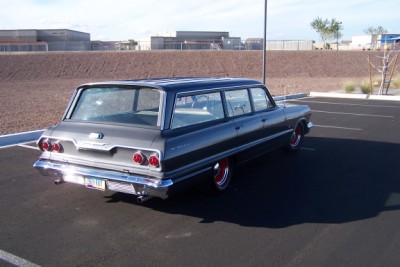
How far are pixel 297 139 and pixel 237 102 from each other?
8.19 ft

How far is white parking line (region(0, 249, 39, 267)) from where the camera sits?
148 inches

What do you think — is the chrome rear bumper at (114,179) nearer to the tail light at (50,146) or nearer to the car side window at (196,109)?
the tail light at (50,146)

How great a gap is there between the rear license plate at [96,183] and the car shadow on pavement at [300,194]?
24.5 inches

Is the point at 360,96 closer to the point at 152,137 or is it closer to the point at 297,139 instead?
the point at 297,139

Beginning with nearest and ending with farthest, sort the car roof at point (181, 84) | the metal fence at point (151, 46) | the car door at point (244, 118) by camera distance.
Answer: the car roof at point (181, 84) → the car door at point (244, 118) → the metal fence at point (151, 46)

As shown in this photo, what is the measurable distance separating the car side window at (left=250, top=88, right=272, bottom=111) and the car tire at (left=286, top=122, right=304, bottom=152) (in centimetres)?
127

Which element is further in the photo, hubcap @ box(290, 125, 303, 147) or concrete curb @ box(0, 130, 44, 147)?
concrete curb @ box(0, 130, 44, 147)

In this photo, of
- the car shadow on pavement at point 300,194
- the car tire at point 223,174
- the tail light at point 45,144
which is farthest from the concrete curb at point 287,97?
the tail light at point 45,144

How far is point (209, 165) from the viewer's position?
17.0 ft

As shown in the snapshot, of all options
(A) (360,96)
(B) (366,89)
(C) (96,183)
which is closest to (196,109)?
(C) (96,183)

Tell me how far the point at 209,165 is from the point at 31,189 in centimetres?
256

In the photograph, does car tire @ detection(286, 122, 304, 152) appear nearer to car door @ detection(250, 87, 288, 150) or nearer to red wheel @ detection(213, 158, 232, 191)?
car door @ detection(250, 87, 288, 150)

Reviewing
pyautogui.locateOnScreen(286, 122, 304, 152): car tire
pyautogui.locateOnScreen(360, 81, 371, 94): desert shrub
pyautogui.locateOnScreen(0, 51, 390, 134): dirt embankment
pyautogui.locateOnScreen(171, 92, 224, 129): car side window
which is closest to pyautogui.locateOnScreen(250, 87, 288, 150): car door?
pyautogui.locateOnScreen(286, 122, 304, 152): car tire

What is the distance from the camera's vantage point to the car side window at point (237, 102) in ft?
19.4
